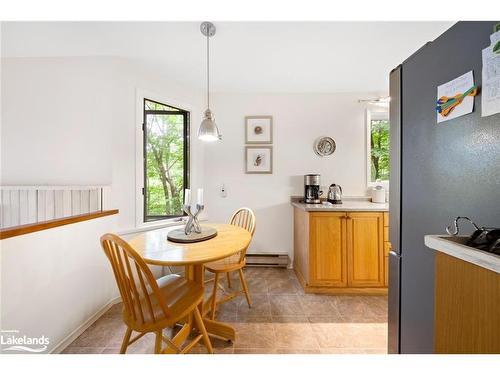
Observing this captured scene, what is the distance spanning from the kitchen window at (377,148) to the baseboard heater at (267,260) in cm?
159

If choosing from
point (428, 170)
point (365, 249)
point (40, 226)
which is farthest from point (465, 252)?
point (40, 226)

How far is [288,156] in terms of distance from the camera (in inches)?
116

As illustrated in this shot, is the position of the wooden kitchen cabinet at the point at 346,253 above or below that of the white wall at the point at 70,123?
below

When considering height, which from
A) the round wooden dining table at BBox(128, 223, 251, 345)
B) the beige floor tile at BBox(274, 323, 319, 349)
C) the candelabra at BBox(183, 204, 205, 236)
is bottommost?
the beige floor tile at BBox(274, 323, 319, 349)

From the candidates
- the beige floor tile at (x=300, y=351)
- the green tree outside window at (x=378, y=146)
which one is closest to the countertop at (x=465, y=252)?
the beige floor tile at (x=300, y=351)

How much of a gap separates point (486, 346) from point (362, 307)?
1772 mm

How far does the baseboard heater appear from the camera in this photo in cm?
284

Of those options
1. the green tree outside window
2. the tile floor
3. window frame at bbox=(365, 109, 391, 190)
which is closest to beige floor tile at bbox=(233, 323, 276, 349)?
the tile floor

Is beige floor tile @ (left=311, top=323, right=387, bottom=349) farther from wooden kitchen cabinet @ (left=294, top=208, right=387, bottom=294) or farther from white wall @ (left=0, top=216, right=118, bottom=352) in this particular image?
white wall @ (left=0, top=216, right=118, bottom=352)

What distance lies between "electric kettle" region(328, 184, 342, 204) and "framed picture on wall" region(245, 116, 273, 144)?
1042 mm

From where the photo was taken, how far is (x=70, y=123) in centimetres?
218

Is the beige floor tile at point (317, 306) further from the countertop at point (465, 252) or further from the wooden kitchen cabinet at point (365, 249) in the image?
the countertop at point (465, 252)

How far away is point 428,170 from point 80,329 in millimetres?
2545

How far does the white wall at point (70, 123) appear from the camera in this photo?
2133 mm
